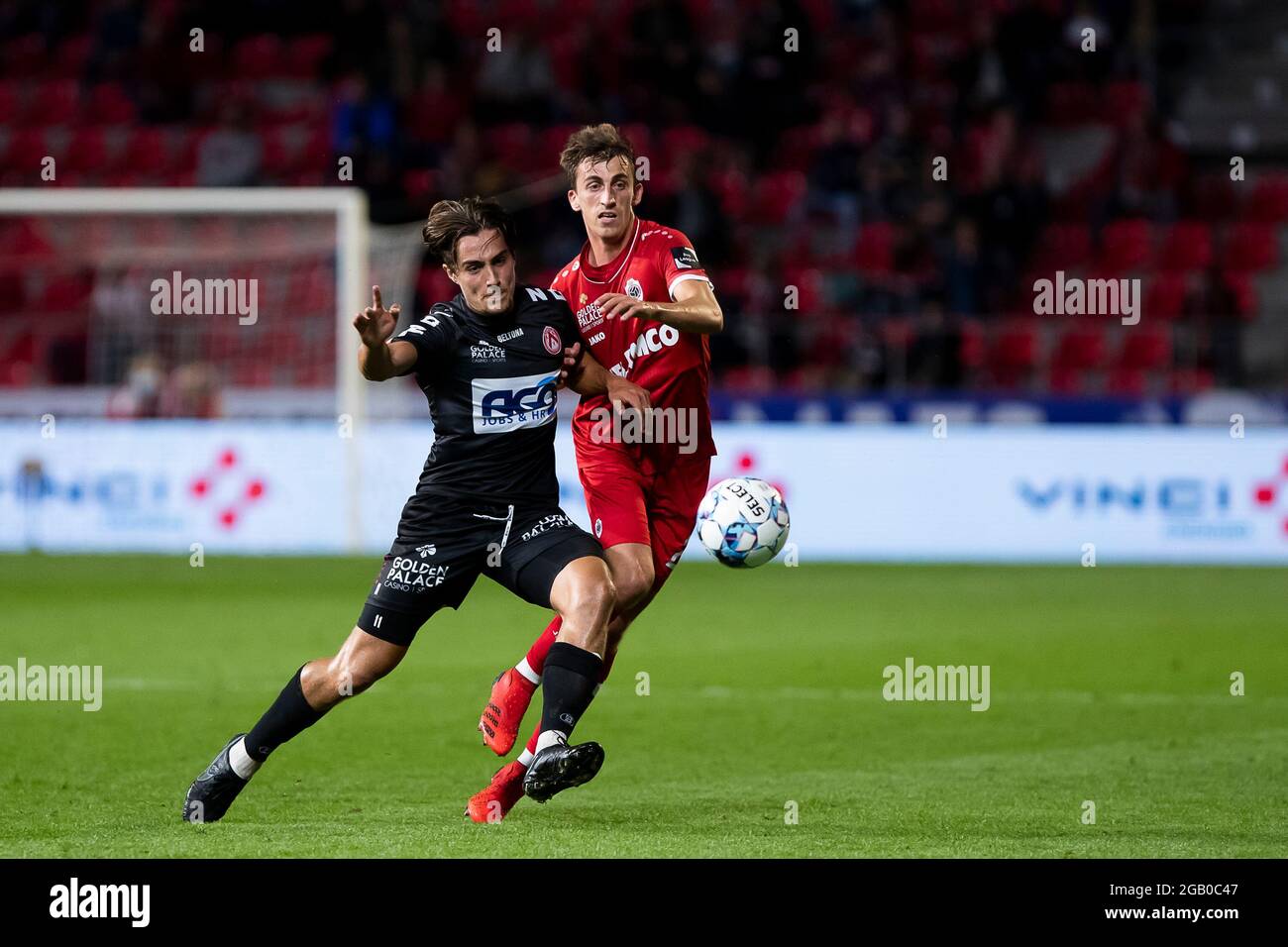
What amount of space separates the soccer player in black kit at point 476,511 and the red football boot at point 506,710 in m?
0.58

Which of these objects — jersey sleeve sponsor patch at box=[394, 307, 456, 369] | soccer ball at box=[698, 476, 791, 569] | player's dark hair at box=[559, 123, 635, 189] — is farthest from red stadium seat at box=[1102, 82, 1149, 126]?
jersey sleeve sponsor patch at box=[394, 307, 456, 369]

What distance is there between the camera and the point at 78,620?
13.3 m

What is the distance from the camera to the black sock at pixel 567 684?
6266mm

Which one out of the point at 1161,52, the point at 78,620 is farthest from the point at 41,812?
the point at 1161,52

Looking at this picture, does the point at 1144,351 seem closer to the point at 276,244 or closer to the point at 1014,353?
the point at 1014,353

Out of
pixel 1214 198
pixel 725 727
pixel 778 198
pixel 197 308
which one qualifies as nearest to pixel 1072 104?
pixel 1214 198

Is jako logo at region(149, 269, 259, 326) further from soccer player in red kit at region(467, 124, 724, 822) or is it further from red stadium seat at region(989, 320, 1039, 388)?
soccer player in red kit at region(467, 124, 724, 822)

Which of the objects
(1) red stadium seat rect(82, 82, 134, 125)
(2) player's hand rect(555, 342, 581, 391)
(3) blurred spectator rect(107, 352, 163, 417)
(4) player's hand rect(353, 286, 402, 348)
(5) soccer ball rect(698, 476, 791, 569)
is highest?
(1) red stadium seat rect(82, 82, 134, 125)

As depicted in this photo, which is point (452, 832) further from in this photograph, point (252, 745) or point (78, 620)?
point (78, 620)

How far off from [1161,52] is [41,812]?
20.0 meters

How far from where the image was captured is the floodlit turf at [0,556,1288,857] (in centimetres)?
635

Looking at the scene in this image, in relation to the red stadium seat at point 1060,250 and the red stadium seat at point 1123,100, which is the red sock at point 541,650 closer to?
the red stadium seat at point 1060,250
